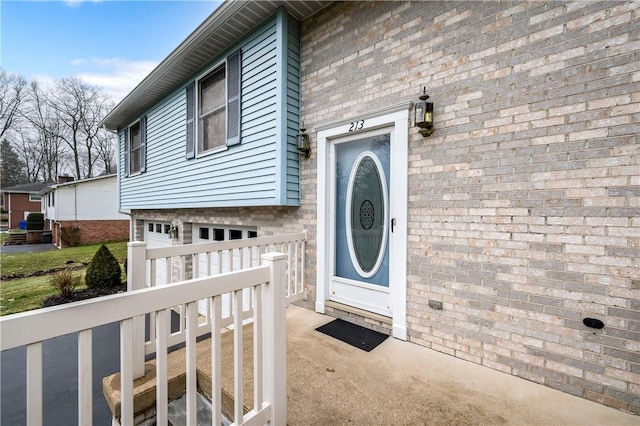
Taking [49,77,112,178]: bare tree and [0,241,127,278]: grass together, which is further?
[49,77,112,178]: bare tree

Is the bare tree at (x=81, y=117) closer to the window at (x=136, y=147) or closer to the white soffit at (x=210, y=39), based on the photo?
the window at (x=136, y=147)

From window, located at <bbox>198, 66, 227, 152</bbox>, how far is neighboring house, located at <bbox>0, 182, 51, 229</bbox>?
28586 millimetres

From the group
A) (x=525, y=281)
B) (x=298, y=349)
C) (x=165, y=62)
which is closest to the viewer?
(x=525, y=281)

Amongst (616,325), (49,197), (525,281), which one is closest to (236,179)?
(525,281)

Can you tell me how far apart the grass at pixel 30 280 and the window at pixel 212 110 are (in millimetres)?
6103

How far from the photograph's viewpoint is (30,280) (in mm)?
9109

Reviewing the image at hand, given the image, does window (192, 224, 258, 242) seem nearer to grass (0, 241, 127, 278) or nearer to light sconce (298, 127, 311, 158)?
light sconce (298, 127, 311, 158)

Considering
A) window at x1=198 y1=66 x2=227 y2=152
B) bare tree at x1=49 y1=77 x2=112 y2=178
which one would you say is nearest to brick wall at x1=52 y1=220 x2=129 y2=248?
bare tree at x1=49 y1=77 x2=112 y2=178

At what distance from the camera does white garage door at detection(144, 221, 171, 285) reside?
7.57 m

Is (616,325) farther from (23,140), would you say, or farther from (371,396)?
Answer: (23,140)

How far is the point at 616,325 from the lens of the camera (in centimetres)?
188

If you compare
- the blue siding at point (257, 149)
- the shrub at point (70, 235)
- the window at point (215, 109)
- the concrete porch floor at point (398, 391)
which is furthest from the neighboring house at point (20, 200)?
the concrete porch floor at point (398, 391)

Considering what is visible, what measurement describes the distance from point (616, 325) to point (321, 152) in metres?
3.02

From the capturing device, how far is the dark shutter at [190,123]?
214 inches
